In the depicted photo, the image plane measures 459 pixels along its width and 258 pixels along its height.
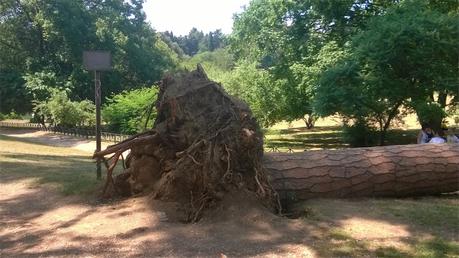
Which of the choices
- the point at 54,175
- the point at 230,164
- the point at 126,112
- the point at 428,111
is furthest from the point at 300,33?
the point at 230,164

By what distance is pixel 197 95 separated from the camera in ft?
23.1

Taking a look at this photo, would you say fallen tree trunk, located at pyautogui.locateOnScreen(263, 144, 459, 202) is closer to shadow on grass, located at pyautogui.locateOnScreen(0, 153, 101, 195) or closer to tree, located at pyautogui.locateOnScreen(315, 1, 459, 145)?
shadow on grass, located at pyautogui.locateOnScreen(0, 153, 101, 195)

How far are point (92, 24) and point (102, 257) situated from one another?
39.7 metres

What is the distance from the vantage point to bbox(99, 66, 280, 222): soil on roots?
6379 mm

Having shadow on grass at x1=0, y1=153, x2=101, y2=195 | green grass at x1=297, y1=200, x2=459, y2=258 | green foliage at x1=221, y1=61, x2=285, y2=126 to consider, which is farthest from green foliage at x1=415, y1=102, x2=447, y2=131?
shadow on grass at x1=0, y1=153, x2=101, y2=195

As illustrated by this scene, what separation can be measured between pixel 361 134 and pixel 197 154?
15748mm

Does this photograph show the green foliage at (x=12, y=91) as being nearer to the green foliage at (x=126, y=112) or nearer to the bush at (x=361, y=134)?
the green foliage at (x=126, y=112)

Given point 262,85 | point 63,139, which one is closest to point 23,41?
point 63,139

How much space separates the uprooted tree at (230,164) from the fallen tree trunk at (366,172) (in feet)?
0.05

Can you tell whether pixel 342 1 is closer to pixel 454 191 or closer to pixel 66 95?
pixel 454 191

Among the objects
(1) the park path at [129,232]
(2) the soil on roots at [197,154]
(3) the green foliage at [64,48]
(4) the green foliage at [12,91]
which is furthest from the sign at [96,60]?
(4) the green foliage at [12,91]

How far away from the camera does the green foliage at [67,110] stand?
35406 mm

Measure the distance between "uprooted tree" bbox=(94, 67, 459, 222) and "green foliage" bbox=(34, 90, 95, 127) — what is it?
1164 inches

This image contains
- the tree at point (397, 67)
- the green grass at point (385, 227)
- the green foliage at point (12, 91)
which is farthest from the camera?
the green foliage at point (12, 91)
